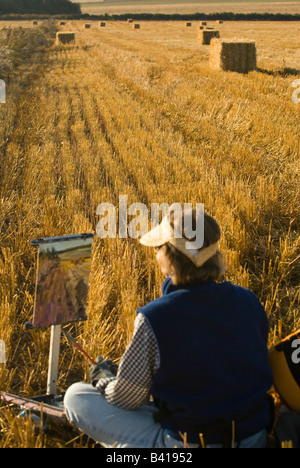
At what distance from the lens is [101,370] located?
250cm

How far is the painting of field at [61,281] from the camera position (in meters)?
2.48

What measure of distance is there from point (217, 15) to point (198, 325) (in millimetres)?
53563

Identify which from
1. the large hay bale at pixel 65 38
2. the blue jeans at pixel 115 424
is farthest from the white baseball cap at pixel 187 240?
the large hay bale at pixel 65 38

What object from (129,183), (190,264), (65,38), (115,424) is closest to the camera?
(190,264)

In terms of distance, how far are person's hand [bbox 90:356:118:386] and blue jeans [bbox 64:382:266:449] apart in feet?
0.16

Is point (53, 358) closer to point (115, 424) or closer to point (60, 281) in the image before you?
point (60, 281)

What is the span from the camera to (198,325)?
6.70ft

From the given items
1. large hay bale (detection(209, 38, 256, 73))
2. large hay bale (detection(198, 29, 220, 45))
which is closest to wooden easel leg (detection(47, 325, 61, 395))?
large hay bale (detection(209, 38, 256, 73))

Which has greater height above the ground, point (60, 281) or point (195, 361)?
point (60, 281)

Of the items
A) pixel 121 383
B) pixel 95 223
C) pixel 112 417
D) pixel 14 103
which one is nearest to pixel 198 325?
pixel 121 383

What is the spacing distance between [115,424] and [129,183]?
4049 millimetres

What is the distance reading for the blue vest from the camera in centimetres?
203
